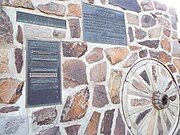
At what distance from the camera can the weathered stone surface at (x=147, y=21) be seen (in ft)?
9.89

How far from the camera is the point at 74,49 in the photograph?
7.72ft

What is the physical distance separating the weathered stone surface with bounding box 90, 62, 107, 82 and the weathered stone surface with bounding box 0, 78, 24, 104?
689mm

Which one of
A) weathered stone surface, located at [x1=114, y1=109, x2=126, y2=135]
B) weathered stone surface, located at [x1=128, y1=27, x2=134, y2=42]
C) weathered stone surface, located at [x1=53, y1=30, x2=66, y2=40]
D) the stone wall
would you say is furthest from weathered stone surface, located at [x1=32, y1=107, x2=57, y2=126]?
weathered stone surface, located at [x1=128, y1=27, x2=134, y2=42]

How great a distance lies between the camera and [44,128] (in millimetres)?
2105

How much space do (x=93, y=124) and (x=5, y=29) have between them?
1.10 metres

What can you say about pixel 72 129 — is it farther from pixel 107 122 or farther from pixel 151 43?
pixel 151 43

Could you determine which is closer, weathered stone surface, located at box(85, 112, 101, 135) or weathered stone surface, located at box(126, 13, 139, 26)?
weathered stone surface, located at box(85, 112, 101, 135)

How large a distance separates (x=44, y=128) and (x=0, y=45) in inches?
27.7

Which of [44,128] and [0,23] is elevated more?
[0,23]

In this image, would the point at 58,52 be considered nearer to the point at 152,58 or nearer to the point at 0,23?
the point at 0,23

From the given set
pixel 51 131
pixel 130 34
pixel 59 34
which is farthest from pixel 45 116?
pixel 130 34

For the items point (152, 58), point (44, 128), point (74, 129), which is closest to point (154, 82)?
point (152, 58)

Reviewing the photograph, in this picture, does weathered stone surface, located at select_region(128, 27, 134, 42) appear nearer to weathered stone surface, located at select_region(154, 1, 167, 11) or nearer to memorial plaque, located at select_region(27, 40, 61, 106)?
weathered stone surface, located at select_region(154, 1, 167, 11)

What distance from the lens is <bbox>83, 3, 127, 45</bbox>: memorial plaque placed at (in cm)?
249
